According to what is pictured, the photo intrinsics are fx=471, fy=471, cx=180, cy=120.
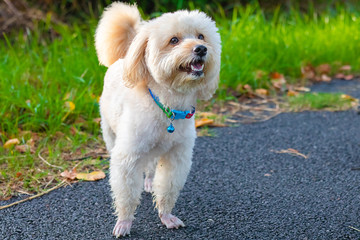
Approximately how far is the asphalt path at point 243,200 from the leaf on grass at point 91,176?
0.05 meters

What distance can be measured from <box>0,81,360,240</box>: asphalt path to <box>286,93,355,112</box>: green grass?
743 millimetres

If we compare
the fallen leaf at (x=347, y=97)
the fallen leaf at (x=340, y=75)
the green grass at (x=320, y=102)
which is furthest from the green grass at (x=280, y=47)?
the fallen leaf at (x=347, y=97)

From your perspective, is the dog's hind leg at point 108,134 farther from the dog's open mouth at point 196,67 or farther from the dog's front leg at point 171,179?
the dog's open mouth at point 196,67

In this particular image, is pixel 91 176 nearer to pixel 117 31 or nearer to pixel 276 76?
pixel 117 31

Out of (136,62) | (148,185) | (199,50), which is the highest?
(199,50)

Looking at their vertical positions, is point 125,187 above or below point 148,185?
above

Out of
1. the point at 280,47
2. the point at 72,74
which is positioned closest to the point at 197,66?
the point at 72,74

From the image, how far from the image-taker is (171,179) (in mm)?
2852

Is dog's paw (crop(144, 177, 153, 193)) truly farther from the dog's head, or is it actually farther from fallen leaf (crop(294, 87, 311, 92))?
fallen leaf (crop(294, 87, 311, 92))

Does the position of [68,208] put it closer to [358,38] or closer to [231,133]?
[231,133]

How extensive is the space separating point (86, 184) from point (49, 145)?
73cm

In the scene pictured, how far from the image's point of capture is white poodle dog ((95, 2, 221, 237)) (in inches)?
98.5

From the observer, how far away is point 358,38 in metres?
6.77

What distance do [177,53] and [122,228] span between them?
107cm
